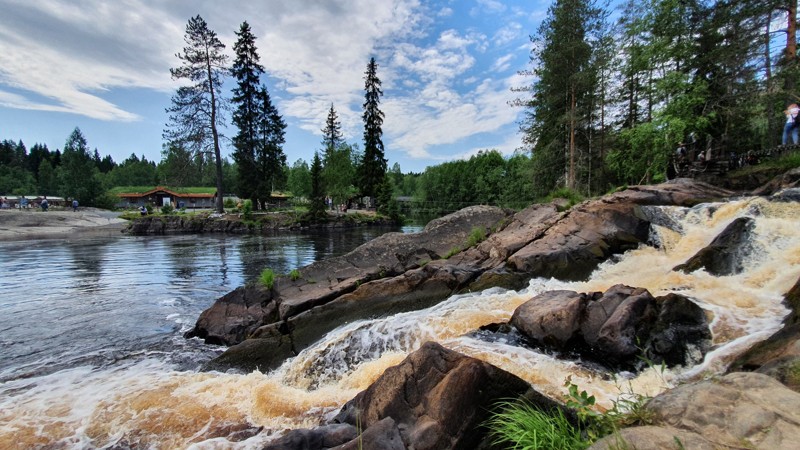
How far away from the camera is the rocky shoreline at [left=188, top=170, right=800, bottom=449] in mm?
2934

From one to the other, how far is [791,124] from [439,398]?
20.4 m

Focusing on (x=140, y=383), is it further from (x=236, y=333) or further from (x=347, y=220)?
(x=347, y=220)

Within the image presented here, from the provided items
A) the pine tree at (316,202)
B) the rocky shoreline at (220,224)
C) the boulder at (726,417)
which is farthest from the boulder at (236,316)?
the pine tree at (316,202)

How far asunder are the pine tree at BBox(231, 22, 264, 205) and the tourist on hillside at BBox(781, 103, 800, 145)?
50883 mm

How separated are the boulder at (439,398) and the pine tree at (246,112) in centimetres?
5072

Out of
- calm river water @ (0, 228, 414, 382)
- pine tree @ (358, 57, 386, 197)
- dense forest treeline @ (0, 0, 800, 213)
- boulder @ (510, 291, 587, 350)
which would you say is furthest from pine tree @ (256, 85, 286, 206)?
boulder @ (510, 291, 587, 350)

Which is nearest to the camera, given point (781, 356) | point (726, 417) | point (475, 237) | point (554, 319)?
point (726, 417)

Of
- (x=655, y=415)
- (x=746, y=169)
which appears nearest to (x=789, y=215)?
(x=746, y=169)

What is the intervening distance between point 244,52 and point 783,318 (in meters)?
55.7

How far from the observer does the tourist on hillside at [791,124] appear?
49.1ft

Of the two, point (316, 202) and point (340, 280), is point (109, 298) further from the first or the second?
point (316, 202)

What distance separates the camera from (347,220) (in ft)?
168

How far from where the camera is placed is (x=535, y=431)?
3348 millimetres

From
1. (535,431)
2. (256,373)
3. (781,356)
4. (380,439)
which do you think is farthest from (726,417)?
(256,373)
